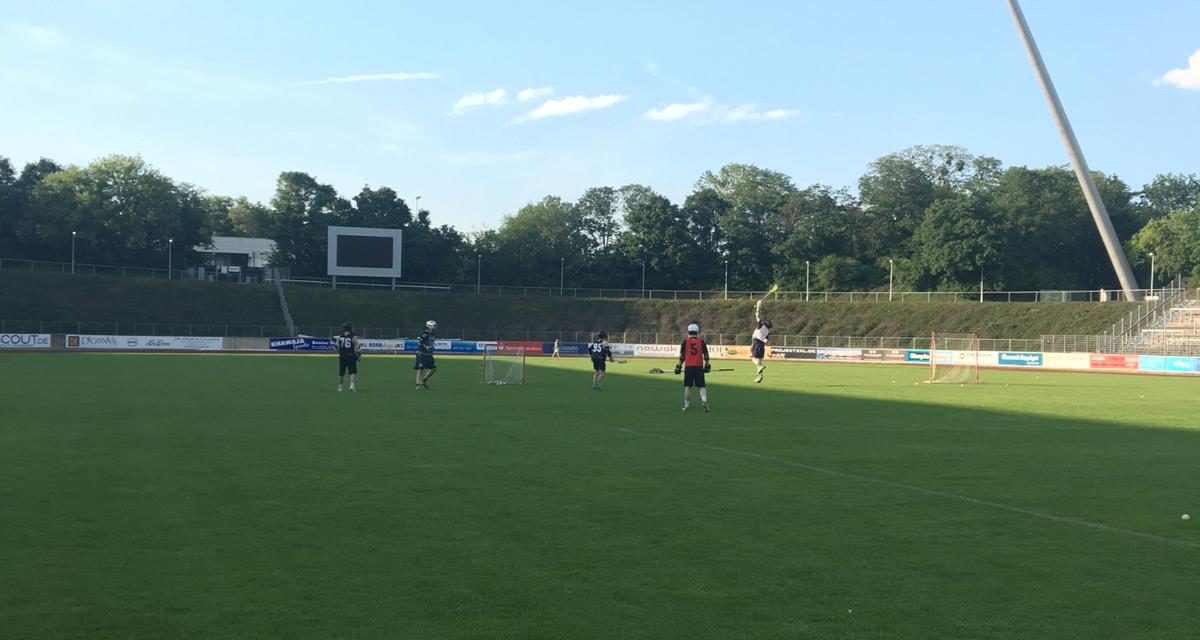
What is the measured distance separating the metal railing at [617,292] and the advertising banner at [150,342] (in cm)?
2282

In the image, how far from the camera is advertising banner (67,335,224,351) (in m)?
68.2

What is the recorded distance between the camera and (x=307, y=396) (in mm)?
26672

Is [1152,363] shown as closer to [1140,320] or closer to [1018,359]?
[1018,359]

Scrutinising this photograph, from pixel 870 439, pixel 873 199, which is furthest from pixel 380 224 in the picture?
pixel 870 439

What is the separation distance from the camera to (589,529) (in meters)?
9.33

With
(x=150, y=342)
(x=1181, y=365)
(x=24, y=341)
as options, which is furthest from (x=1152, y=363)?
(x=24, y=341)

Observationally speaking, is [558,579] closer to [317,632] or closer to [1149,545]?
[317,632]

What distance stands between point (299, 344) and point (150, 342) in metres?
9.91

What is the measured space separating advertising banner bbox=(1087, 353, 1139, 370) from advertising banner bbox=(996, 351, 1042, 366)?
2.90 metres

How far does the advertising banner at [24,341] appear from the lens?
64312 millimetres

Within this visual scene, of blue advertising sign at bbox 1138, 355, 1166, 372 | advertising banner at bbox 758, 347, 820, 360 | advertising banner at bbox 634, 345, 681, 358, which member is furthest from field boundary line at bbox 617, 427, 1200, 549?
advertising banner at bbox 634, 345, 681, 358

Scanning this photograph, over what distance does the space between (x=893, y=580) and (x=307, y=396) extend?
21.5m

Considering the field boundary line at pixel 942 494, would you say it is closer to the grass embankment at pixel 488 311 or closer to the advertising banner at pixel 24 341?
the advertising banner at pixel 24 341

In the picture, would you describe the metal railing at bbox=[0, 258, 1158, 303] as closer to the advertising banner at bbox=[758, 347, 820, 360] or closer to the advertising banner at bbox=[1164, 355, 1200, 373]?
the advertising banner at bbox=[758, 347, 820, 360]
